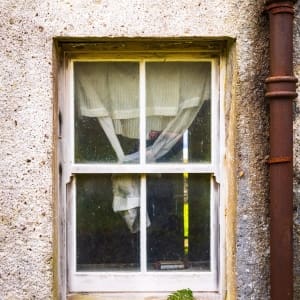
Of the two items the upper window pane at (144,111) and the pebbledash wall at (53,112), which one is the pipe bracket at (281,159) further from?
the upper window pane at (144,111)

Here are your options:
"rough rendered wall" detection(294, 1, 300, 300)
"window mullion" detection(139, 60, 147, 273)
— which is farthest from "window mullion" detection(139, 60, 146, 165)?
"rough rendered wall" detection(294, 1, 300, 300)

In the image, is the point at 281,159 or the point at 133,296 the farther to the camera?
the point at 133,296

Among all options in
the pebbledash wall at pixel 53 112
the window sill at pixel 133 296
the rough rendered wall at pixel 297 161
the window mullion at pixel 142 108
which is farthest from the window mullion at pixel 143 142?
the rough rendered wall at pixel 297 161

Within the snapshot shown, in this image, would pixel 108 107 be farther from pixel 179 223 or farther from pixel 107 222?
pixel 179 223

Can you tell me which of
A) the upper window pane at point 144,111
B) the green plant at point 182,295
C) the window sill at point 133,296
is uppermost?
the upper window pane at point 144,111

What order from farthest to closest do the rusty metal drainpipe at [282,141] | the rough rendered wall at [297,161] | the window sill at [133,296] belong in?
the window sill at [133,296] < the rough rendered wall at [297,161] < the rusty metal drainpipe at [282,141]

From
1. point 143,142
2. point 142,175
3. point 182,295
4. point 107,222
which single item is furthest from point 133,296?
point 143,142

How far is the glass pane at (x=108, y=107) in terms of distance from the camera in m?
2.66

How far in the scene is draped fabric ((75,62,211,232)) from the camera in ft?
8.73

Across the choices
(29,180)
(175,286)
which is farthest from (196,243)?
(29,180)

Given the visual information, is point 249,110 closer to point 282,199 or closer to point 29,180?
point 282,199

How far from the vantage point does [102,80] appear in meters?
2.67

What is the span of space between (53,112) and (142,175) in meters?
0.58

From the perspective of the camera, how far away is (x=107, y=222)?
8.79 feet
